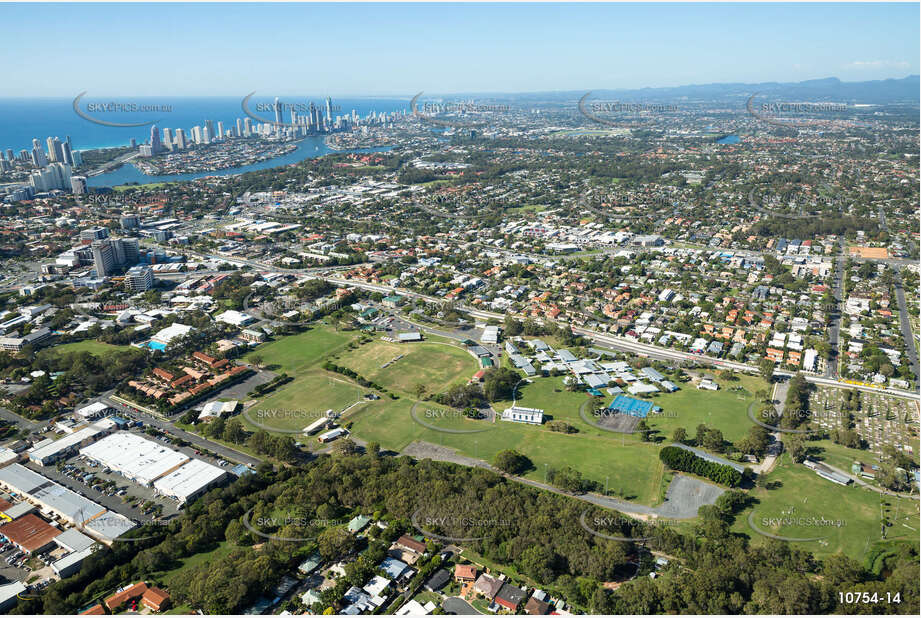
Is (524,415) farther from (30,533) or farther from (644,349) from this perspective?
(30,533)

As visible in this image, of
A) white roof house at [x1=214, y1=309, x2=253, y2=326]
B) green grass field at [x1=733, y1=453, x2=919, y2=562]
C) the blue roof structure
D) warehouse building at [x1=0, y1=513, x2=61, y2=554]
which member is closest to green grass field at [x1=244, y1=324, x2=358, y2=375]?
white roof house at [x1=214, y1=309, x2=253, y2=326]

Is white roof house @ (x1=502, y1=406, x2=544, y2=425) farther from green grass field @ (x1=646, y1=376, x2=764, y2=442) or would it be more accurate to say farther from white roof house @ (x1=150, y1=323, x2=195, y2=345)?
white roof house @ (x1=150, y1=323, x2=195, y2=345)

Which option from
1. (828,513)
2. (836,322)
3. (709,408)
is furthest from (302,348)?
(836,322)

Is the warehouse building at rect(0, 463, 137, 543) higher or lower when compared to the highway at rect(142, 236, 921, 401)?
lower

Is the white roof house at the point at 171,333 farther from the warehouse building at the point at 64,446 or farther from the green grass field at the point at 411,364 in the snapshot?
the green grass field at the point at 411,364

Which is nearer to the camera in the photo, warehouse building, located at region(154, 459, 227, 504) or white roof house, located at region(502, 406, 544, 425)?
warehouse building, located at region(154, 459, 227, 504)

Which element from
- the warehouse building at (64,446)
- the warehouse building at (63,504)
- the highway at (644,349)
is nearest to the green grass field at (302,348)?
the highway at (644,349)
